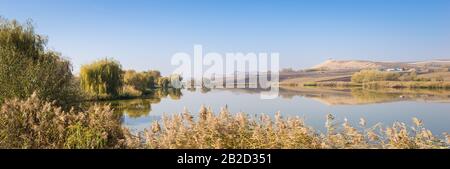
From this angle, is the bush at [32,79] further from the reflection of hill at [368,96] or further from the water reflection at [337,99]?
the reflection of hill at [368,96]

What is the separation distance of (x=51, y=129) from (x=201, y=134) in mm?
2417

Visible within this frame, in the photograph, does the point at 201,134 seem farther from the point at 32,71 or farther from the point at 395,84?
the point at 395,84

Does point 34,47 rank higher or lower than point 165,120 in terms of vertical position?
higher

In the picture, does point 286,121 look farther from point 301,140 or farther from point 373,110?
point 373,110

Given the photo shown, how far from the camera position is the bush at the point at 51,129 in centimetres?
695

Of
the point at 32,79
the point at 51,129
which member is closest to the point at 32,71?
the point at 32,79

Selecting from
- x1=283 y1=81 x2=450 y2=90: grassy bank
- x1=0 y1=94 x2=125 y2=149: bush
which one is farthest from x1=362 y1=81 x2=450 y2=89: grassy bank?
x1=0 y1=94 x2=125 y2=149: bush

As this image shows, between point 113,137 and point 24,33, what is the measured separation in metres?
14.4

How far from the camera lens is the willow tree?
124 ft

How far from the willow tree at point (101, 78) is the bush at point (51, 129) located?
30.0 meters

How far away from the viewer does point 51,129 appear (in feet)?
24.0
